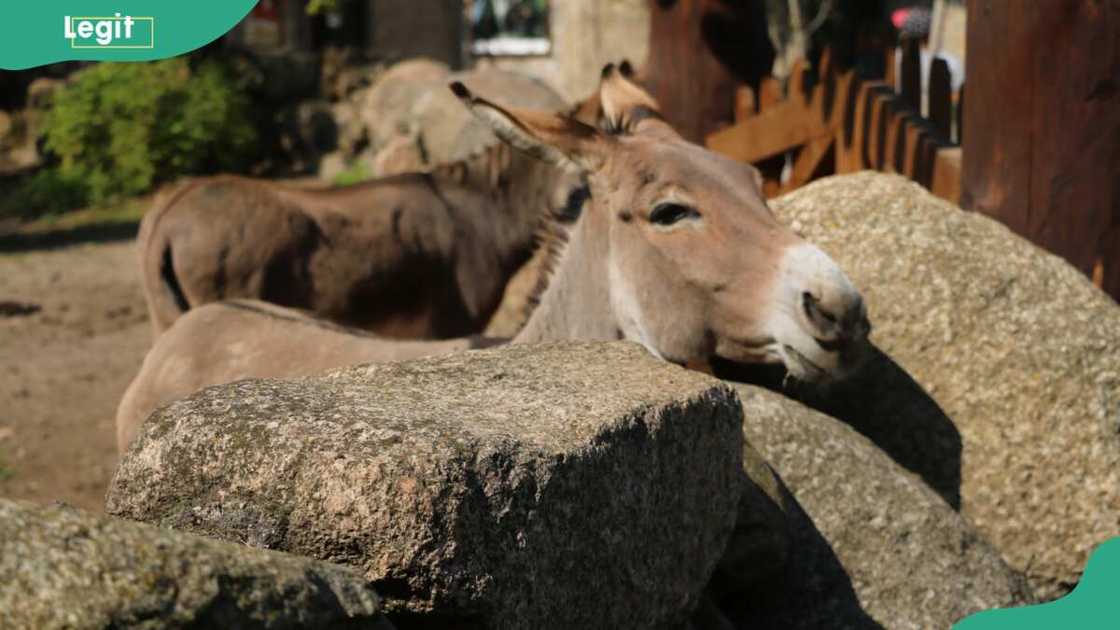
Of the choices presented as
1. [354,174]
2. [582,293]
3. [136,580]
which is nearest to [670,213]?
[582,293]

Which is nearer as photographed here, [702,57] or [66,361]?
[702,57]

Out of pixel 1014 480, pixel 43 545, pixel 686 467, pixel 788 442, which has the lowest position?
pixel 1014 480

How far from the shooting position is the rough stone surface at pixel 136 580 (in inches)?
67.1

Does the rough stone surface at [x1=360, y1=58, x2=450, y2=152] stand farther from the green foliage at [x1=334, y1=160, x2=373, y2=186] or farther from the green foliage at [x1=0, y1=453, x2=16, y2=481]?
the green foliage at [x1=0, y1=453, x2=16, y2=481]

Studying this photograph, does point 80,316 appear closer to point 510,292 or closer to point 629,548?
Answer: point 510,292

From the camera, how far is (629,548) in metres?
2.54

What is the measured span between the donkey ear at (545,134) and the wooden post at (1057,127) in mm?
1920

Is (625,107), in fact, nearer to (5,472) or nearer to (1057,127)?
(1057,127)

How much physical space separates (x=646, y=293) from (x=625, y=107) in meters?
0.95

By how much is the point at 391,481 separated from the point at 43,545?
0.56 metres

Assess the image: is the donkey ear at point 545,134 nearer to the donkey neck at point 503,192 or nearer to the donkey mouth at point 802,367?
the donkey mouth at point 802,367

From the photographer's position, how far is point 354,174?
1549 cm

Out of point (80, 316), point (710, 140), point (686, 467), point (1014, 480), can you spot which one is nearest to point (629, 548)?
point (686, 467)

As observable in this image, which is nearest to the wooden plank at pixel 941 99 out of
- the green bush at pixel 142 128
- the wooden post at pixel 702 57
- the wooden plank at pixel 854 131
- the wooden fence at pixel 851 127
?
the wooden fence at pixel 851 127
